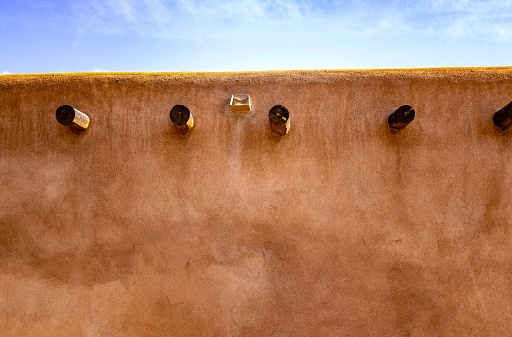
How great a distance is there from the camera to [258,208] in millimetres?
3426

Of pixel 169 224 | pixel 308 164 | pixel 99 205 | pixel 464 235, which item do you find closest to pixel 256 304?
pixel 169 224

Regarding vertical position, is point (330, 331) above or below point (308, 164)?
below

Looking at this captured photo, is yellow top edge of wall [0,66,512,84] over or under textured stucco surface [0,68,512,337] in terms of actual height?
over

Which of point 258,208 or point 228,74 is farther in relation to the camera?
point 228,74

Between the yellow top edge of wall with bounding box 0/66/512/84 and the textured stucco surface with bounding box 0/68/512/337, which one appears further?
the yellow top edge of wall with bounding box 0/66/512/84

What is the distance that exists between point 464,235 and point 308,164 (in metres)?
1.93

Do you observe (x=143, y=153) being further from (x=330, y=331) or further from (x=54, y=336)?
(x=330, y=331)

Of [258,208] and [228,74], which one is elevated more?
[228,74]

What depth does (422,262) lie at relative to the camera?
130 inches

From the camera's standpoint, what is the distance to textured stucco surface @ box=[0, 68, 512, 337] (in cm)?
329

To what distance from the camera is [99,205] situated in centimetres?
348

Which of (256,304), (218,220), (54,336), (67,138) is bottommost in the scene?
(54,336)

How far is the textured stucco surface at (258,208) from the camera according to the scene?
329 cm

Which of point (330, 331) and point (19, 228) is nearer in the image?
point (330, 331)
